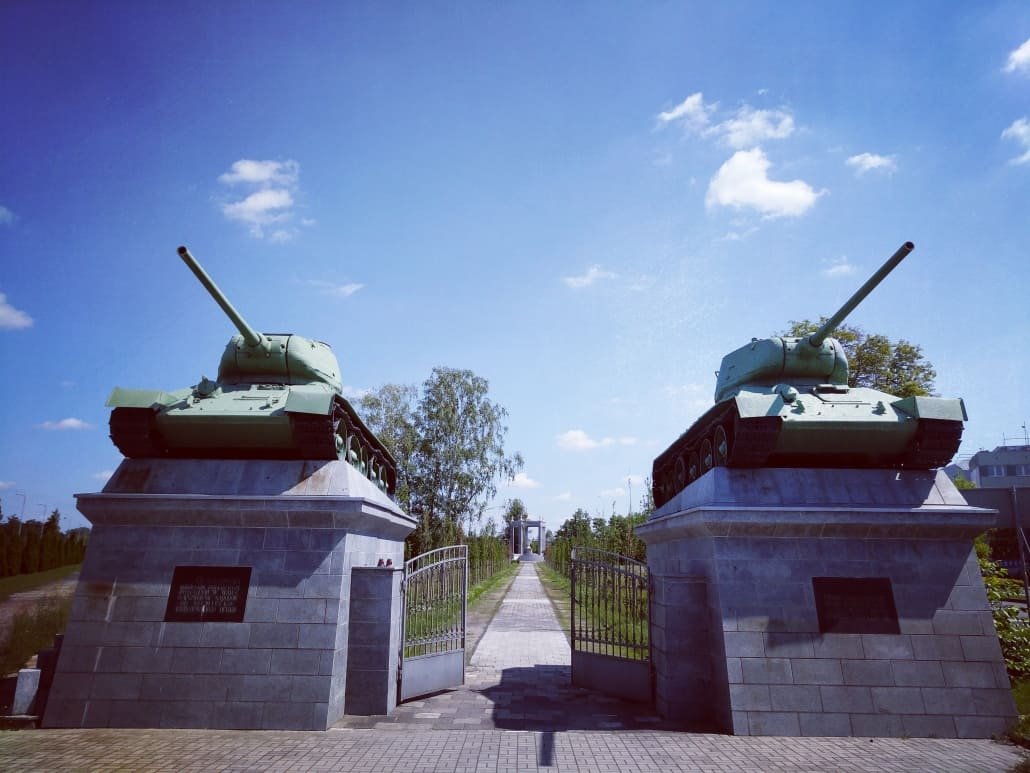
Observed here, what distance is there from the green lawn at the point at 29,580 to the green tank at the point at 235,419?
15.7m

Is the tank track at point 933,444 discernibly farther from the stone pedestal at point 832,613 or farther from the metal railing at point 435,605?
the metal railing at point 435,605

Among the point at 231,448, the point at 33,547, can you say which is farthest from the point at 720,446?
the point at 33,547

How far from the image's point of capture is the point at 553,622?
17.9 metres

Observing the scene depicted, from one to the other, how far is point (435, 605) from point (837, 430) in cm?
658

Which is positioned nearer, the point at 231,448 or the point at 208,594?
the point at 208,594

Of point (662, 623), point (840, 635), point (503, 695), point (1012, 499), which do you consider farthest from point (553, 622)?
point (1012, 499)

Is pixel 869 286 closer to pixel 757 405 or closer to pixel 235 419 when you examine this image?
pixel 757 405

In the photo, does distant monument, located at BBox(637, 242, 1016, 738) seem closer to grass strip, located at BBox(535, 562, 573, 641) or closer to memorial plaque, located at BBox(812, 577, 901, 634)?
memorial plaque, located at BBox(812, 577, 901, 634)

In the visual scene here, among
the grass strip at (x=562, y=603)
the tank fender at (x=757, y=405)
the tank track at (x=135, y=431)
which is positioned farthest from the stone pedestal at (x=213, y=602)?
the grass strip at (x=562, y=603)

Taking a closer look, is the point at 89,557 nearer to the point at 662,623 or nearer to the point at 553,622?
the point at 662,623

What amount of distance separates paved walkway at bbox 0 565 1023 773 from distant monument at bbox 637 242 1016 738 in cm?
43

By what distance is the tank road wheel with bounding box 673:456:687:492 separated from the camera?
37.3ft

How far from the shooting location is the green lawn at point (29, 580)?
69.2 feet

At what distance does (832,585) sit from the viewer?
761cm
